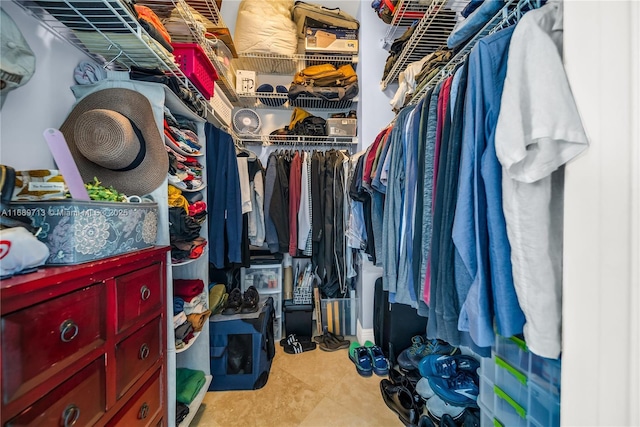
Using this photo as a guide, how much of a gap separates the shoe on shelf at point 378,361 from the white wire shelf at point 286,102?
78.9 inches

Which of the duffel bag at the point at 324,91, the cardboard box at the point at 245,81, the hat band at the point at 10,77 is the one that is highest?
the cardboard box at the point at 245,81

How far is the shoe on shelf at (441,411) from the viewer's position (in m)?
1.09

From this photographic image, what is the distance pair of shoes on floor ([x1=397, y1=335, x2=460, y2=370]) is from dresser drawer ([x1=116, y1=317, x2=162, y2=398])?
134cm

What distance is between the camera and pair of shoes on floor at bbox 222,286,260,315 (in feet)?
5.15

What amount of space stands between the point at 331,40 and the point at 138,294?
2157 millimetres

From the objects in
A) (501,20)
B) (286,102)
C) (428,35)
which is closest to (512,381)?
(501,20)

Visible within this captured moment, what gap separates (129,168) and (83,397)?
74 cm

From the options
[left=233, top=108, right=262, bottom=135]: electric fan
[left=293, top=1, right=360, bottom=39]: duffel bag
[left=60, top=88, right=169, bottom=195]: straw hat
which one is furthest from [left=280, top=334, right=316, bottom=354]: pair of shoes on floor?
[left=293, top=1, right=360, bottom=39]: duffel bag

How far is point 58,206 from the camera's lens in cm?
59

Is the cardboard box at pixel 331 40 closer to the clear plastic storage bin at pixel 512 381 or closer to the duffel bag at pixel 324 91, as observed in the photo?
the duffel bag at pixel 324 91

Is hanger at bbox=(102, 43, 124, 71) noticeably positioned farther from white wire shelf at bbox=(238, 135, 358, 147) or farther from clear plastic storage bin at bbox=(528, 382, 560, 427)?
clear plastic storage bin at bbox=(528, 382, 560, 427)

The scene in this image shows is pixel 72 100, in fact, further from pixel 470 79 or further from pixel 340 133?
pixel 340 133

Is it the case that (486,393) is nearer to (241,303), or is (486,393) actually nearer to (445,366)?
(445,366)

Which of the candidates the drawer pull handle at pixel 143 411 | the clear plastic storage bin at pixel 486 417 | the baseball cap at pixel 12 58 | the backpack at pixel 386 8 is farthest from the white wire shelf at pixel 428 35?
the drawer pull handle at pixel 143 411
